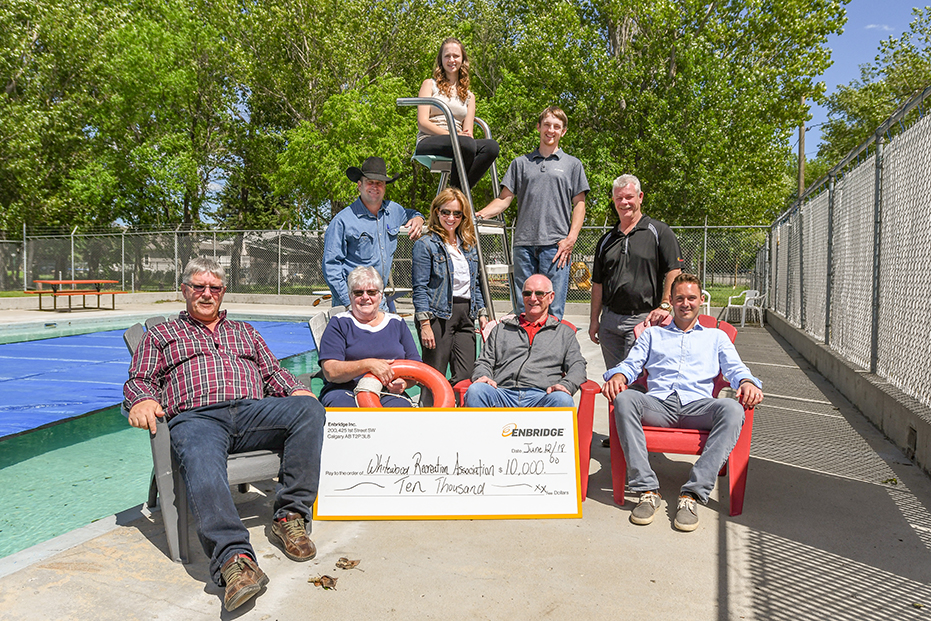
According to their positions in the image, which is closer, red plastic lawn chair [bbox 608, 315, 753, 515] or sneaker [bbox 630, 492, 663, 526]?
sneaker [bbox 630, 492, 663, 526]

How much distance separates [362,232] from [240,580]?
8.67 feet

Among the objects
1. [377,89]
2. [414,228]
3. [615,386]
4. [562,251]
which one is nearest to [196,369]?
[414,228]

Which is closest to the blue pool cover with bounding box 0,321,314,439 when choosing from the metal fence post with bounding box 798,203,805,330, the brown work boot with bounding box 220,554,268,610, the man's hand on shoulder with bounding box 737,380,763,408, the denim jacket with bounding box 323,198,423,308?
the denim jacket with bounding box 323,198,423,308

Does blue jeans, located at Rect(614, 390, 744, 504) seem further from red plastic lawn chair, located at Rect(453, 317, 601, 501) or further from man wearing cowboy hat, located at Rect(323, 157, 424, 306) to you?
man wearing cowboy hat, located at Rect(323, 157, 424, 306)

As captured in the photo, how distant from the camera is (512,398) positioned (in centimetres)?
396

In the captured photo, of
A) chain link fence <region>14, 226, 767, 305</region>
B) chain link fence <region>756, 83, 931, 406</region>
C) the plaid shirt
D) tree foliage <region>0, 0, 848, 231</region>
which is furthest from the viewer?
tree foliage <region>0, 0, 848, 231</region>

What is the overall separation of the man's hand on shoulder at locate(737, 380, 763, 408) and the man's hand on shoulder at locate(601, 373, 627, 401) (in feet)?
2.02

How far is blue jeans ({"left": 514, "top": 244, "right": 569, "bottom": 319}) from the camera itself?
4.68 meters

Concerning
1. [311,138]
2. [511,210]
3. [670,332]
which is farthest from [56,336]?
[511,210]

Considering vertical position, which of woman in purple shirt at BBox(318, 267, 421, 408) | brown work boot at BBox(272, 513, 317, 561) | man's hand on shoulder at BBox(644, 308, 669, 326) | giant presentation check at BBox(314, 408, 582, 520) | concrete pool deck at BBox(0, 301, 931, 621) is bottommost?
concrete pool deck at BBox(0, 301, 931, 621)

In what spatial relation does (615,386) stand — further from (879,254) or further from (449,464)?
(879,254)

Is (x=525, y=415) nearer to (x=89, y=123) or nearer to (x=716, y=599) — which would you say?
(x=716, y=599)

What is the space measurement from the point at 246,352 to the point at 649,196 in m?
20.8

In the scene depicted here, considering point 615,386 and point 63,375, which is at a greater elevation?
point 615,386
